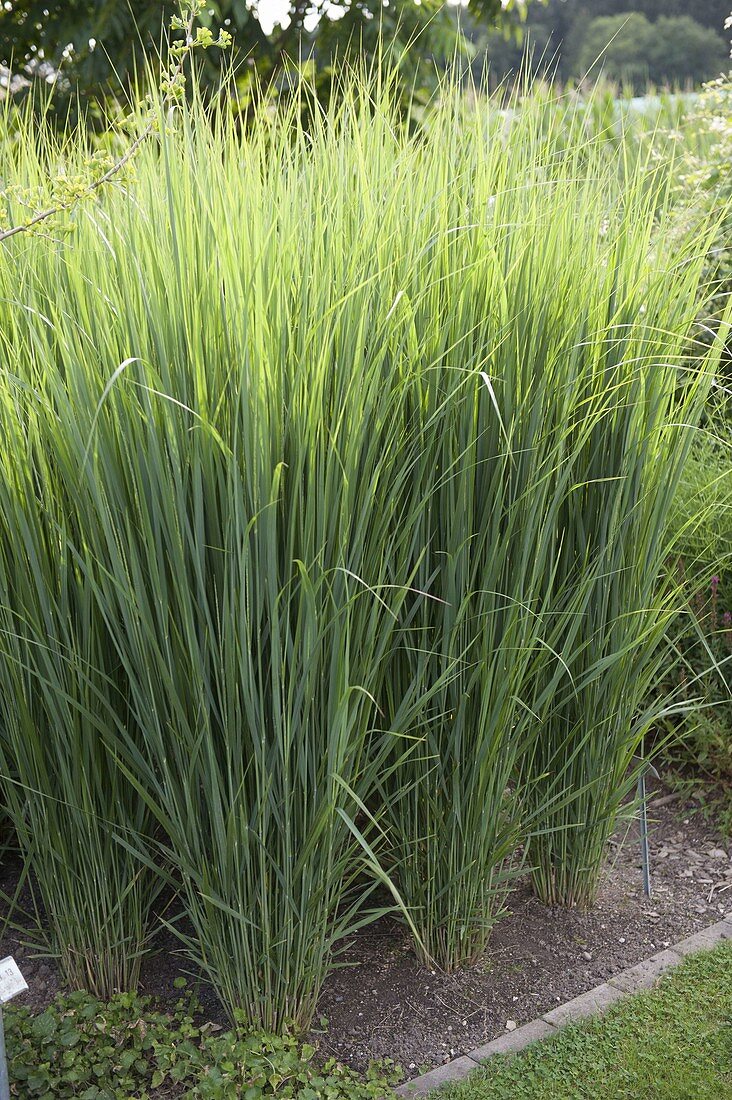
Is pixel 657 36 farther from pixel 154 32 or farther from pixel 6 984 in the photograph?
pixel 6 984

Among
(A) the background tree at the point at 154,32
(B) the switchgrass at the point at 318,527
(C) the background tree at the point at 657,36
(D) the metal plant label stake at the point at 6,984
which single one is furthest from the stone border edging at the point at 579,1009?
(C) the background tree at the point at 657,36

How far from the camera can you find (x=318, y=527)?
6.40 feet

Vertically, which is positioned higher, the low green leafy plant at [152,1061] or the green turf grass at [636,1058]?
the low green leafy plant at [152,1061]

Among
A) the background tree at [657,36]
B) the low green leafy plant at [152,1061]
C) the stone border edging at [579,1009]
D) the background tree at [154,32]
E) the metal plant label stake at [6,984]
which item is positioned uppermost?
the background tree at [657,36]

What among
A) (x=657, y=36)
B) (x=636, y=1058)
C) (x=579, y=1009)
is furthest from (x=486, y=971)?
(x=657, y=36)

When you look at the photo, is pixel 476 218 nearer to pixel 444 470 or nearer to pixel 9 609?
pixel 444 470

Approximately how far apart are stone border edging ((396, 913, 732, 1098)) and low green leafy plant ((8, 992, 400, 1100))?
4.4 inches

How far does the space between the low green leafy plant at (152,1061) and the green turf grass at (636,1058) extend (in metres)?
0.27

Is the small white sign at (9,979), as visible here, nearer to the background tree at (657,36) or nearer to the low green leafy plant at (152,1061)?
the low green leafy plant at (152,1061)

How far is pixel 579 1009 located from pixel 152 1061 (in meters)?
1.03

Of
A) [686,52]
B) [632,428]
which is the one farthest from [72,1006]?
[686,52]

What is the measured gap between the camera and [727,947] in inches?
110

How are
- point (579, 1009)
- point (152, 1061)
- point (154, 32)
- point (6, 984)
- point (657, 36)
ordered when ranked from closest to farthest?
1. point (6, 984)
2. point (152, 1061)
3. point (579, 1009)
4. point (154, 32)
5. point (657, 36)

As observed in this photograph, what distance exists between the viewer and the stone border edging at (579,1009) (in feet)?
7.52
